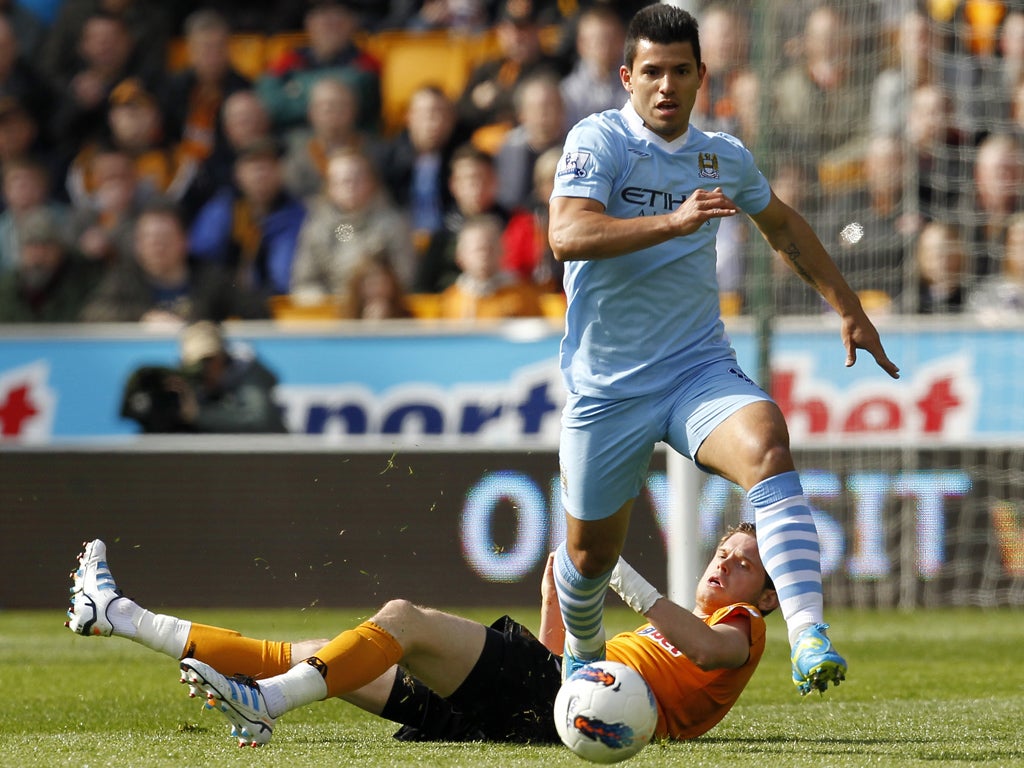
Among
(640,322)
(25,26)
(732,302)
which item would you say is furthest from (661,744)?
(25,26)

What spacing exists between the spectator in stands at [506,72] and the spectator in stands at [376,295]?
215cm

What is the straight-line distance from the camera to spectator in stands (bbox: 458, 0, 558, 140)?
1508 centimetres

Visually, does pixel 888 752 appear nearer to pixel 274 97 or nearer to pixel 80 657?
pixel 80 657

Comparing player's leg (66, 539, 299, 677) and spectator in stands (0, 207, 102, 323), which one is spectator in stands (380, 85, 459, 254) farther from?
player's leg (66, 539, 299, 677)

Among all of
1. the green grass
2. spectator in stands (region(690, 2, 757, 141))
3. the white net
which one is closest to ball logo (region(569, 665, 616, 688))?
the green grass

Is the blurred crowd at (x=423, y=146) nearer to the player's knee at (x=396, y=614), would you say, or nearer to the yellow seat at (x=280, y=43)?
the yellow seat at (x=280, y=43)

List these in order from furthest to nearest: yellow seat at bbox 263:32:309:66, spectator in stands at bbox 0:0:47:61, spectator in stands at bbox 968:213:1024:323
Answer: spectator in stands at bbox 0:0:47:61 → yellow seat at bbox 263:32:309:66 → spectator in stands at bbox 968:213:1024:323

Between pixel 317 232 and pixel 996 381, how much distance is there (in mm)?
5990

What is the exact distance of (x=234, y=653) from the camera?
562cm

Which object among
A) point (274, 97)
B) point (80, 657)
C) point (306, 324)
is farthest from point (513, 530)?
point (274, 97)

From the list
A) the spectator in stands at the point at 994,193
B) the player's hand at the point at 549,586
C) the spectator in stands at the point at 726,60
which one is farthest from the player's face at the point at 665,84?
the spectator in stands at the point at 994,193

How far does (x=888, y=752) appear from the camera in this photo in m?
5.28

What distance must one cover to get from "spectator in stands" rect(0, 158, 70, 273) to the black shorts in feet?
36.4

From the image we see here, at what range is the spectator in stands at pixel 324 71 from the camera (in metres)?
16.1
